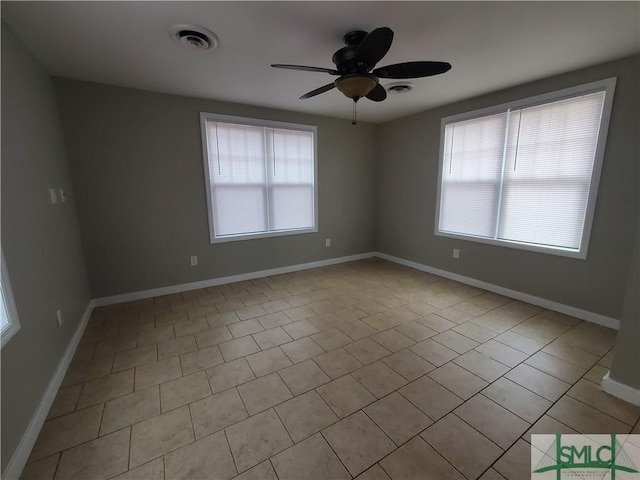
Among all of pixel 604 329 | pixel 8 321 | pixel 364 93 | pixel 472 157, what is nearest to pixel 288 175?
pixel 364 93

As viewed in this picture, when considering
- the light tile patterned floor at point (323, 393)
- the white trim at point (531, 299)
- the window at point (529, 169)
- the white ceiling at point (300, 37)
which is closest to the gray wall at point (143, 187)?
the white ceiling at point (300, 37)

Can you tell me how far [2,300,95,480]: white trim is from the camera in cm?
126

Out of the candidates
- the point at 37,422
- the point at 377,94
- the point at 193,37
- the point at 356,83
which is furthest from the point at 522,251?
the point at 37,422

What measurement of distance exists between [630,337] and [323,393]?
76.1 inches

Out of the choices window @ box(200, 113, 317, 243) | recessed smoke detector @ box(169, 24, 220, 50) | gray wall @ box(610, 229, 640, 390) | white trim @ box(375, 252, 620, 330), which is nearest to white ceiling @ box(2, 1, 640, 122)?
recessed smoke detector @ box(169, 24, 220, 50)

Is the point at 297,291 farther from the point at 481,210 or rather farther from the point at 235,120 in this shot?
the point at 481,210

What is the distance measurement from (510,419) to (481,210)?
8.49 ft

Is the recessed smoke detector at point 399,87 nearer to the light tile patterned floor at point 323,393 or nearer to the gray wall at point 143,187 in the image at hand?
the gray wall at point 143,187

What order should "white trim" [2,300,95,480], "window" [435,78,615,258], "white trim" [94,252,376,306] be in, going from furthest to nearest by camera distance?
"white trim" [94,252,376,306], "window" [435,78,615,258], "white trim" [2,300,95,480]

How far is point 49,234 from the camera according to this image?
2.09m

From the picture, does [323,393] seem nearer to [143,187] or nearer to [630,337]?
[630,337]

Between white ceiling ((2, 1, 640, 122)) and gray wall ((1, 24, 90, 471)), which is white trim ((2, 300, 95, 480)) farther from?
white ceiling ((2, 1, 640, 122))

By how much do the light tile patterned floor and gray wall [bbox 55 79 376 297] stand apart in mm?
606

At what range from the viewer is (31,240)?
5.81ft
